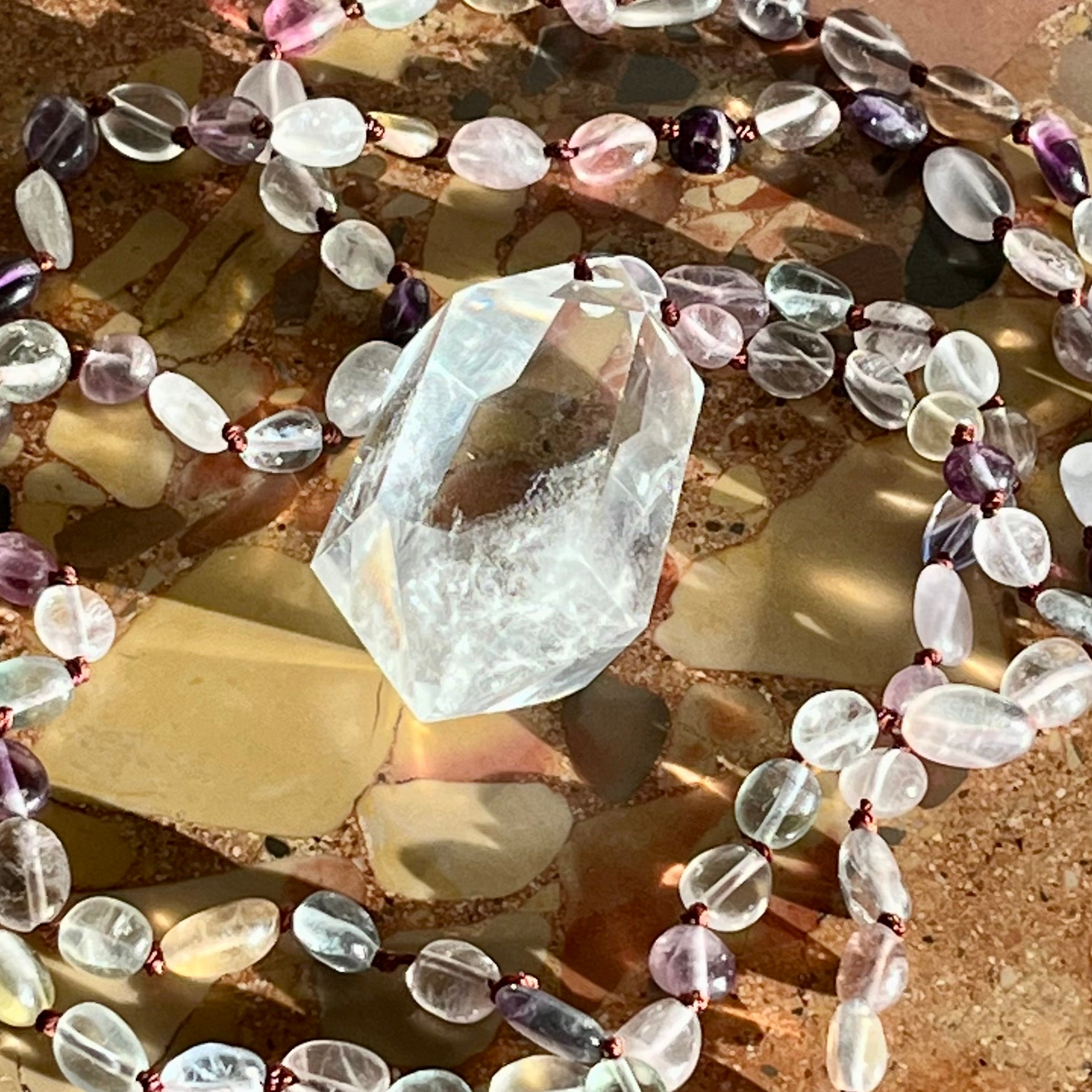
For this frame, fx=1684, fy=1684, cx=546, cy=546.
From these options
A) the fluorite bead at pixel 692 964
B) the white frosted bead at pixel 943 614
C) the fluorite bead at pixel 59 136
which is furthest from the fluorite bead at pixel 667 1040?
the fluorite bead at pixel 59 136

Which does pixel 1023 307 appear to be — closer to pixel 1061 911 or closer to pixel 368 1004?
pixel 1061 911

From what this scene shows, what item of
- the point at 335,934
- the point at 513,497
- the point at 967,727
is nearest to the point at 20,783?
the point at 335,934

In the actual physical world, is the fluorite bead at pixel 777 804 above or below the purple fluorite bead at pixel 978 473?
below

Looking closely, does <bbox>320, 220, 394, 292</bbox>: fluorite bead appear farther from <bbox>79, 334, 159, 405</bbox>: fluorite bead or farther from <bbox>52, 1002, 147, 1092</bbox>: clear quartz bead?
<bbox>52, 1002, 147, 1092</bbox>: clear quartz bead

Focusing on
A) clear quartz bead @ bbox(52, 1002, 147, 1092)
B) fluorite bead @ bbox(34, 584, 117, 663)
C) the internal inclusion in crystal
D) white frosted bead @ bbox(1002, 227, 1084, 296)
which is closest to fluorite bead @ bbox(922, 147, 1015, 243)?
white frosted bead @ bbox(1002, 227, 1084, 296)

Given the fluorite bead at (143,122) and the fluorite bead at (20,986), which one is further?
the fluorite bead at (143,122)

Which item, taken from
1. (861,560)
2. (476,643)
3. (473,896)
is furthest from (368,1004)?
(861,560)

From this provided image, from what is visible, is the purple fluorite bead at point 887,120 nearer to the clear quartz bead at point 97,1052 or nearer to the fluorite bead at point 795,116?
the fluorite bead at point 795,116
